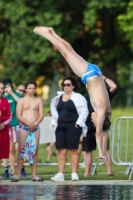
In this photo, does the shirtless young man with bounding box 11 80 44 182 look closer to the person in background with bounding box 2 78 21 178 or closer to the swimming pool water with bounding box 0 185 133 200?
the person in background with bounding box 2 78 21 178

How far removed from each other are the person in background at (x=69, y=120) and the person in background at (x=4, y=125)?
0.92m

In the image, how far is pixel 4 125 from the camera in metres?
16.6

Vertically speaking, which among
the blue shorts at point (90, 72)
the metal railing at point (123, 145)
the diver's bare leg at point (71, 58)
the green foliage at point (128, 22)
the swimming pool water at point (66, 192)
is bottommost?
the swimming pool water at point (66, 192)

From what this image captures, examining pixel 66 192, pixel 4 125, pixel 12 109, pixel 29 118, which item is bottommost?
pixel 66 192

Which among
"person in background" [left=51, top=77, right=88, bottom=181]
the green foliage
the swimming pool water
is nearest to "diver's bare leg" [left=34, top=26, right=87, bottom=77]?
the swimming pool water

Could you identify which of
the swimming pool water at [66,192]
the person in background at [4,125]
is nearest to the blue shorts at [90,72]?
the swimming pool water at [66,192]

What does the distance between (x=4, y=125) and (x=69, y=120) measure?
1.30 meters

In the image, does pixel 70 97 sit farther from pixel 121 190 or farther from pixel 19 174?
pixel 121 190

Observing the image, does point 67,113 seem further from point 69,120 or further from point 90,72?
point 90,72

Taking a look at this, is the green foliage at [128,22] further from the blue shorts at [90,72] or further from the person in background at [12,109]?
the blue shorts at [90,72]

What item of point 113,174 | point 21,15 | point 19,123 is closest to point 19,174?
point 19,123

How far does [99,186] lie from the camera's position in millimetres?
14945

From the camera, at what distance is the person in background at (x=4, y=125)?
16.5m

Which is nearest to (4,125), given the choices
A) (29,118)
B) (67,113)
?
(29,118)
